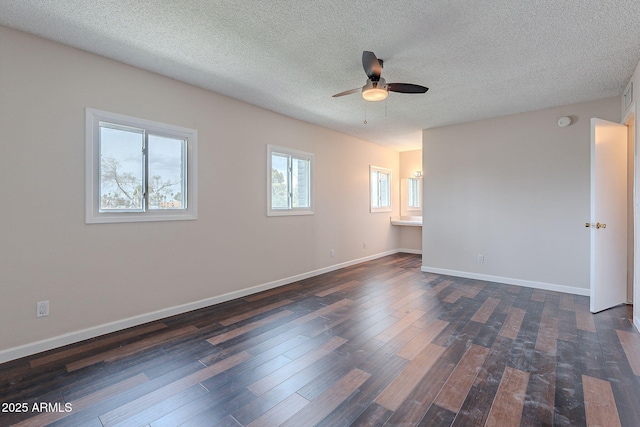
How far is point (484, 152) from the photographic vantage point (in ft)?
15.8

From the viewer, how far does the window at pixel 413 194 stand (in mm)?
7480

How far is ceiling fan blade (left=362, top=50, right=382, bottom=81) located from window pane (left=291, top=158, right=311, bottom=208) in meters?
2.43

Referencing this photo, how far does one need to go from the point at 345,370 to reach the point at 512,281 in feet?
12.0

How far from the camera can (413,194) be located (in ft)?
24.7

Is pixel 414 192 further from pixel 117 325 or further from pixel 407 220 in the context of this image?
pixel 117 325

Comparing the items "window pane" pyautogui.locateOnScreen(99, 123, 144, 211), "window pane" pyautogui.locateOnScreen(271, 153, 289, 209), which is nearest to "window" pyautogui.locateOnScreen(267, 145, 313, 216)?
"window pane" pyautogui.locateOnScreen(271, 153, 289, 209)

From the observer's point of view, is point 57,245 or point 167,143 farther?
point 167,143

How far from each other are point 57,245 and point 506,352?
12.8 ft

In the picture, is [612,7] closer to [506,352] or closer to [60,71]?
[506,352]

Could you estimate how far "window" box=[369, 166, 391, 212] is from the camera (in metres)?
6.68

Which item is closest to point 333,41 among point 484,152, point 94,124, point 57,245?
point 94,124

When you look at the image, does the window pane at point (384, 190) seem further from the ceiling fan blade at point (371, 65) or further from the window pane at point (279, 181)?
the ceiling fan blade at point (371, 65)

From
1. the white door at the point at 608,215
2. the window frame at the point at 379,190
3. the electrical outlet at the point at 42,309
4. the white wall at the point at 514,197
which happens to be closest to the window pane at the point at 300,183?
the window frame at the point at 379,190

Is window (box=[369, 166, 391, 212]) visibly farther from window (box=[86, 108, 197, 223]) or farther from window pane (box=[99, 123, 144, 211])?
window pane (box=[99, 123, 144, 211])
